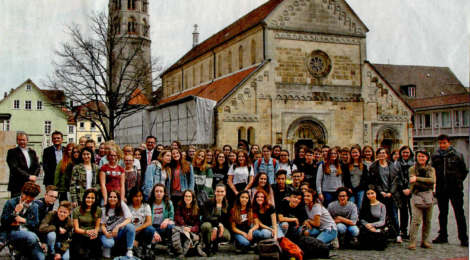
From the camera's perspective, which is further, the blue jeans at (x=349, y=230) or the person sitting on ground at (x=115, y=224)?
the blue jeans at (x=349, y=230)

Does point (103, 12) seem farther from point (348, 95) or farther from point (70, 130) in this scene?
point (70, 130)

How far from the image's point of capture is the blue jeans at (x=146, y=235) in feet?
28.5

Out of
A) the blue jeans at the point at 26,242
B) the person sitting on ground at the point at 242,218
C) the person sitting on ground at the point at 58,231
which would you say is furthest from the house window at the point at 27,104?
the person sitting on ground at the point at 242,218

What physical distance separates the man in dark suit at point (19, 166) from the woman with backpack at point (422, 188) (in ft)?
24.3

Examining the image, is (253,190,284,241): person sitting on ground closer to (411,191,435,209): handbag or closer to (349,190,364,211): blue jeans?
(349,190,364,211): blue jeans

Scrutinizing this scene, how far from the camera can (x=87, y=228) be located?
834cm

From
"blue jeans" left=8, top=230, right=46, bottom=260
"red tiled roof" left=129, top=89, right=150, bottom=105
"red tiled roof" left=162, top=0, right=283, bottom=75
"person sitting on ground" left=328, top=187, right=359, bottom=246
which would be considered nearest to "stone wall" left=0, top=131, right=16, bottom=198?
"blue jeans" left=8, top=230, right=46, bottom=260

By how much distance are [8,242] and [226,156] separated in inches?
200

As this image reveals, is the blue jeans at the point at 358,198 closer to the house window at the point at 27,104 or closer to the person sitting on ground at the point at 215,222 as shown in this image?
the person sitting on ground at the point at 215,222

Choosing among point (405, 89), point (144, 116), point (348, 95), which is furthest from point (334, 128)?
point (405, 89)

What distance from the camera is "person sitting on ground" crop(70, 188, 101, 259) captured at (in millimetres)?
8180

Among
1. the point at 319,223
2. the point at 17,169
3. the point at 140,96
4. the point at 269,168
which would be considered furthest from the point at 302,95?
the point at 17,169

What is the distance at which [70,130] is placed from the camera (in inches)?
2923

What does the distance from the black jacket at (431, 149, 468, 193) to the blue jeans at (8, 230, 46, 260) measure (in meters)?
7.53
